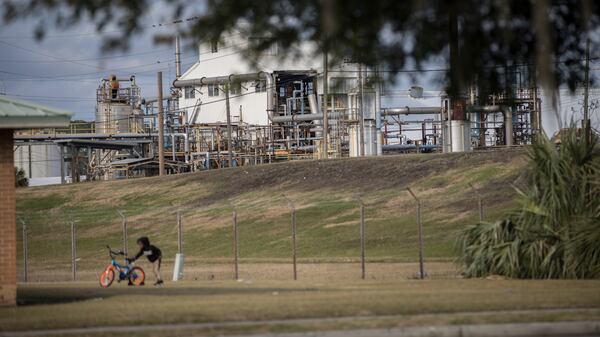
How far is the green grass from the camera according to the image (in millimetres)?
14945

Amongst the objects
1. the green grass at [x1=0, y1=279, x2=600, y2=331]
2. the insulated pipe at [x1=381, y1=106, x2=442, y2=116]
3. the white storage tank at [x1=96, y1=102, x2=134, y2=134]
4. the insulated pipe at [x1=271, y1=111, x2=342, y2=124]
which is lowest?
the green grass at [x1=0, y1=279, x2=600, y2=331]

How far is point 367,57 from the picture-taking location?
1424cm

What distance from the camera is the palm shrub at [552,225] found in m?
23.6

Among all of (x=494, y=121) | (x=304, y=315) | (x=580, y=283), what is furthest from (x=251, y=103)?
(x=304, y=315)

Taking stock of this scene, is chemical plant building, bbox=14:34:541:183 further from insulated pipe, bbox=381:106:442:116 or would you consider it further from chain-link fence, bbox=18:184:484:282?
chain-link fence, bbox=18:184:484:282

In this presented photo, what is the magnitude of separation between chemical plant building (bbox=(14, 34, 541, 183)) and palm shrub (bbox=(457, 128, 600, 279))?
30.1 metres

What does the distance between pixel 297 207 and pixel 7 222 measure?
30040 millimetres

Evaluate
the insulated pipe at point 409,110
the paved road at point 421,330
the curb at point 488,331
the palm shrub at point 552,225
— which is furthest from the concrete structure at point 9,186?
the insulated pipe at point 409,110

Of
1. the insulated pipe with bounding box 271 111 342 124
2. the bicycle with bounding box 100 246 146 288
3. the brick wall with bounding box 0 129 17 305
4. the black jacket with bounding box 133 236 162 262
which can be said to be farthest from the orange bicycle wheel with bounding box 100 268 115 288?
the insulated pipe with bounding box 271 111 342 124

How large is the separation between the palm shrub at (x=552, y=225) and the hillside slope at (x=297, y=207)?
8133 millimetres

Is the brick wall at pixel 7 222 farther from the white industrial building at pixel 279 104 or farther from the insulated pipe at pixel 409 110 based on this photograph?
the insulated pipe at pixel 409 110

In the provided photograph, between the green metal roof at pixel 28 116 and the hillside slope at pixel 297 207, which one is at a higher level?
the green metal roof at pixel 28 116

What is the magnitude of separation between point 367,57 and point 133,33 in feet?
10.9

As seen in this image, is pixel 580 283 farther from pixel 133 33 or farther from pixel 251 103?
pixel 251 103
